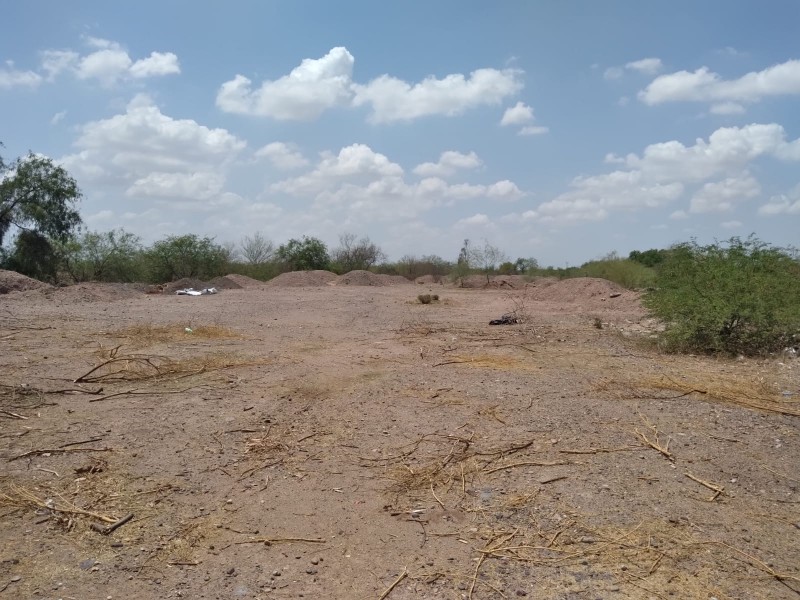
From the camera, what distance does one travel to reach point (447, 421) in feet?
23.9

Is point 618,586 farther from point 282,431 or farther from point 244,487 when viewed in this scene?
point 282,431

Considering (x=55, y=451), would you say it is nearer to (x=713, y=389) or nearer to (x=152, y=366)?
(x=152, y=366)

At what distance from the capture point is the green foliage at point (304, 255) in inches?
2329

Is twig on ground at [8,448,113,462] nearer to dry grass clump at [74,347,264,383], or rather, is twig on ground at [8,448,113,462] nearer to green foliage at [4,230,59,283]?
dry grass clump at [74,347,264,383]

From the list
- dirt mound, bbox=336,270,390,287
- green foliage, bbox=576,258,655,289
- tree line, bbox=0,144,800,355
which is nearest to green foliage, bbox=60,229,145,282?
tree line, bbox=0,144,800,355

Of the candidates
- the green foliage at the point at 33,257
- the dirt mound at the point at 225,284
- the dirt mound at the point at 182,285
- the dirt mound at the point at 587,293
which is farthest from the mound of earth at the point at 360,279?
the green foliage at the point at 33,257

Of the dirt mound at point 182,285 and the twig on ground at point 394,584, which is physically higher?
the dirt mound at point 182,285

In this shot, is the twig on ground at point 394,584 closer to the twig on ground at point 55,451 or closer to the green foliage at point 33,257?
the twig on ground at point 55,451

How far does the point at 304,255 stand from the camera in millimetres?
59594

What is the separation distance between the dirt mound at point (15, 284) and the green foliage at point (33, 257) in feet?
19.9

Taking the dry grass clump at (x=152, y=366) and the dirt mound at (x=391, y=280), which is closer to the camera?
the dry grass clump at (x=152, y=366)

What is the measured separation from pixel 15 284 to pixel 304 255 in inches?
1360

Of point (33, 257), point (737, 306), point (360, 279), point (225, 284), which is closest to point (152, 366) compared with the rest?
point (737, 306)

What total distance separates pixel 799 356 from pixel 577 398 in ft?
20.0
